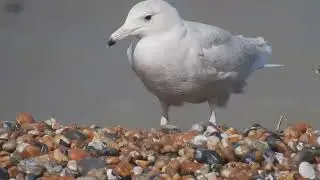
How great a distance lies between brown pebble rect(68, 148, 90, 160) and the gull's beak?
794 mm

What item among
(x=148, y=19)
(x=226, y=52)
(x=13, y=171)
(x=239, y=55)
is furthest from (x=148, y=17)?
(x=13, y=171)

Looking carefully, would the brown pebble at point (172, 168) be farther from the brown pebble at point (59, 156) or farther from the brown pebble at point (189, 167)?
the brown pebble at point (59, 156)

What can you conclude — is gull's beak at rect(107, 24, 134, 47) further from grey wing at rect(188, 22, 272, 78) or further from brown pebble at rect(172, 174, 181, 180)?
brown pebble at rect(172, 174, 181, 180)

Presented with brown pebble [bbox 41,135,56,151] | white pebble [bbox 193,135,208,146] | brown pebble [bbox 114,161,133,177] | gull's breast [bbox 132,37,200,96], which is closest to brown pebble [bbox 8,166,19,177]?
brown pebble [bbox 41,135,56,151]

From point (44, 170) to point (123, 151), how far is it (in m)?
0.33

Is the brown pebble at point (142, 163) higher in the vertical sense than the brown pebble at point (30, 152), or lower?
lower

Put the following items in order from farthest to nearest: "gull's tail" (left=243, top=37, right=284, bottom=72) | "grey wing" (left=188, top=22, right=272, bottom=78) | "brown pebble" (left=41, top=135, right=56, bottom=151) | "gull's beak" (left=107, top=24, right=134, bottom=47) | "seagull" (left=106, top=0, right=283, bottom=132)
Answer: "gull's tail" (left=243, top=37, right=284, bottom=72) < "grey wing" (left=188, top=22, right=272, bottom=78) < "seagull" (left=106, top=0, right=283, bottom=132) < "gull's beak" (left=107, top=24, right=134, bottom=47) < "brown pebble" (left=41, top=135, right=56, bottom=151)

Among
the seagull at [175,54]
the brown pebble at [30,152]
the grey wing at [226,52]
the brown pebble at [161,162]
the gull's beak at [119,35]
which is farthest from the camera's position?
the grey wing at [226,52]

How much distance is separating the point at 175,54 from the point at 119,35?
0.30 m

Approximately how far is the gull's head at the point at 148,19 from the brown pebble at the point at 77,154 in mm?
853

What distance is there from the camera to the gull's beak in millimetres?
3303

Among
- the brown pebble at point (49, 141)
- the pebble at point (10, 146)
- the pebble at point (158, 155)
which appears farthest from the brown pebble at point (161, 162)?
the pebble at point (10, 146)

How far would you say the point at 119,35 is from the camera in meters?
3.34

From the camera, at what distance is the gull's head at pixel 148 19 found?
338 cm
